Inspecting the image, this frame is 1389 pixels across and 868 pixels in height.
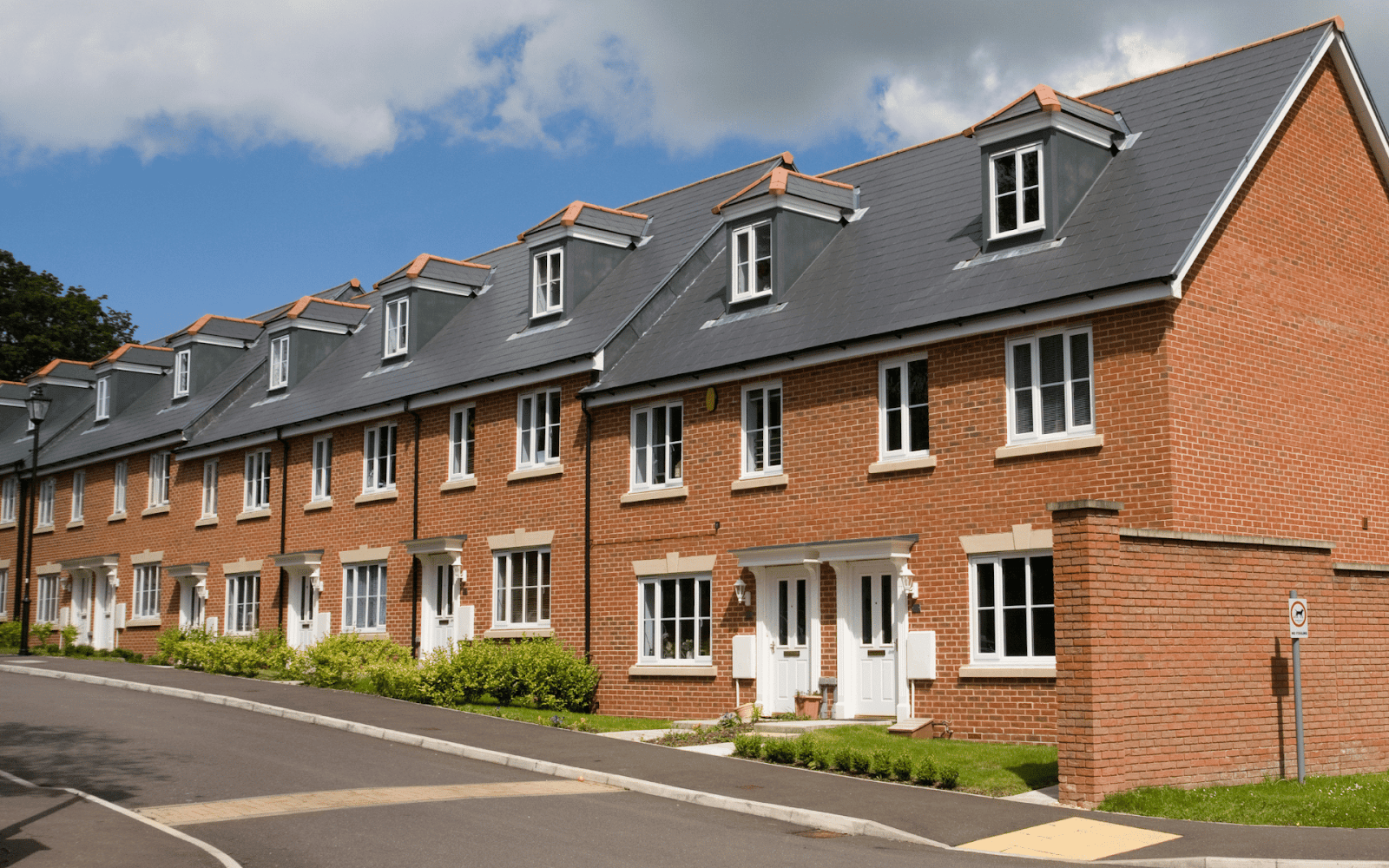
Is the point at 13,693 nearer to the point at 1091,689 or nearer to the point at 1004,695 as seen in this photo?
the point at 1004,695

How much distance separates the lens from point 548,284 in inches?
1130

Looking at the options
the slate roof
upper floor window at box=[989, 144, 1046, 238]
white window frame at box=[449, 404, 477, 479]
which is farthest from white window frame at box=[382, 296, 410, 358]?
upper floor window at box=[989, 144, 1046, 238]

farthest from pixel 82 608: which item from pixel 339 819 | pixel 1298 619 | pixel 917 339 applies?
pixel 1298 619

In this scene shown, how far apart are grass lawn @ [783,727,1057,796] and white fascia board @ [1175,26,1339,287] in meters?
6.10

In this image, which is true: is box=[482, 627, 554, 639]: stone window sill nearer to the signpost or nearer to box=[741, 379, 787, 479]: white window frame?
box=[741, 379, 787, 479]: white window frame

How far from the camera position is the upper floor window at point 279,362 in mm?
35938

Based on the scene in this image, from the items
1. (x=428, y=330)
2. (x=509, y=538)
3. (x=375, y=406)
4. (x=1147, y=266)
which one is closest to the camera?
(x=1147, y=266)

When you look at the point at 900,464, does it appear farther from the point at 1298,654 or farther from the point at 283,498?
the point at 283,498

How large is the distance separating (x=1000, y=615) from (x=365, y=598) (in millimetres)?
16414

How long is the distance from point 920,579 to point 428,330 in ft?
52.7

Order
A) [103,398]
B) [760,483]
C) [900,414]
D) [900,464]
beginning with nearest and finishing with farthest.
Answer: [900,464] < [900,414] < [760,483] < [103,398]

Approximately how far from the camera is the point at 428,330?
31828 millimetres

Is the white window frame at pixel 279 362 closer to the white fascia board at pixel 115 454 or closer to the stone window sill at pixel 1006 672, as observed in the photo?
the white fascia board at pixel 115 454

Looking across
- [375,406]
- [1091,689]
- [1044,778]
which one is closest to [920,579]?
[1044,778]
